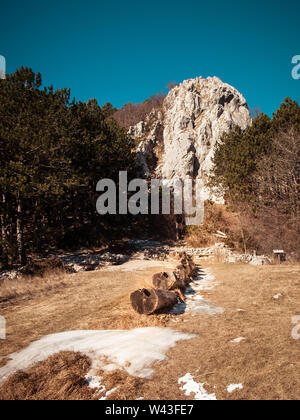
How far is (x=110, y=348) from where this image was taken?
154 inches

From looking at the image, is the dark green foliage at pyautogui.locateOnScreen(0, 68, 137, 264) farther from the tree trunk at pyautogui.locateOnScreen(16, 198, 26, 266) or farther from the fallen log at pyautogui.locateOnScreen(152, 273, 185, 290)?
the fallen log at pyautogui.locateOnScreen(152, 273, 185, 290)

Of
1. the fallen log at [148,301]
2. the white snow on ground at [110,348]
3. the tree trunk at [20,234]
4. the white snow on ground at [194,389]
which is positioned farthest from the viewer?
the tree trunk at [20,234]

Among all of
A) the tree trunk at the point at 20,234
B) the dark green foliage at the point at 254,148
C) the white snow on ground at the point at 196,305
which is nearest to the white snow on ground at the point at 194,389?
the white snow on ground at the point at 196,305

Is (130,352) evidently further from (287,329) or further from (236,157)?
(236,157)

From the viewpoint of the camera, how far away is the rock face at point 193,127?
171 feet

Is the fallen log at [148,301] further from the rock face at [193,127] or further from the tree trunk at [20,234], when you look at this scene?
the rock face at [193,127]

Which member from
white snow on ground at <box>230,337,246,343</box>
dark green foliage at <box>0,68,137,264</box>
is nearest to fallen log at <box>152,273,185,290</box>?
white snow on ground at <box>230,337,246,343</box>

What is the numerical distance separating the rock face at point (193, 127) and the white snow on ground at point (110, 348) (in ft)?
143

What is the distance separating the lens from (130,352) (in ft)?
12.2

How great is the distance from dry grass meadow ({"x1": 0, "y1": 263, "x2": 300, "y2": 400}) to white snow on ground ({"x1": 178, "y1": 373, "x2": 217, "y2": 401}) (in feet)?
0.23

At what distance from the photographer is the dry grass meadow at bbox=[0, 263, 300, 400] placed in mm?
2805

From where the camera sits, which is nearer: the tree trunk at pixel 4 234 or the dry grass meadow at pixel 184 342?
the dry grass meadow at pixel 184 342

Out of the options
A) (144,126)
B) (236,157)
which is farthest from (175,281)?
(144,126)

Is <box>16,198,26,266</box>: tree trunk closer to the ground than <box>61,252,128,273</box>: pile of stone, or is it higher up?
higher up
